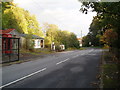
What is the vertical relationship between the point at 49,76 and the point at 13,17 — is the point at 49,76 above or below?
below

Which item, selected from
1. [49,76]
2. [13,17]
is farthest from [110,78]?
[13,17]

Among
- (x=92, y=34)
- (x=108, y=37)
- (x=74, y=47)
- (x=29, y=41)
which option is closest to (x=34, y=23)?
(x=29, y=41)

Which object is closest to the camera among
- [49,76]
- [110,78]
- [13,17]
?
[110,78]

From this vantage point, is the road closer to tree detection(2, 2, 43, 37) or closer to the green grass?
the green grass

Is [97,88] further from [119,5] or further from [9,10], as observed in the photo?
[9,10]

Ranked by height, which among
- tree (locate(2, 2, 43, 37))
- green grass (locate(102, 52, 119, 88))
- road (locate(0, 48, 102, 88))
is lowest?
road (locate(0, 48, 102, 88))

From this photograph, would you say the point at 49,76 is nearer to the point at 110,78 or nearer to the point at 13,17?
the point at 110,78

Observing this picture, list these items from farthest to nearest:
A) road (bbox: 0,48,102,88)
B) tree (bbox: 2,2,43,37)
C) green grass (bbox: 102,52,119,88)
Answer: tree (bbox: 2,2,43,37) → road (bbox: 0,48,102,88) → green grass (bbox: 102,52,119,88)

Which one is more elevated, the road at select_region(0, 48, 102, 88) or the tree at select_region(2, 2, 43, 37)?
the tree at select_region(2, 2, 43, 37)

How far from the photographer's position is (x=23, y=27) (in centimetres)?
3884

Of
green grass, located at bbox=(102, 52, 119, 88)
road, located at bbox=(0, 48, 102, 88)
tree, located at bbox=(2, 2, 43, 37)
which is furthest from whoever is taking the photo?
tree, located at bbox=(2, 2, 43, 37)

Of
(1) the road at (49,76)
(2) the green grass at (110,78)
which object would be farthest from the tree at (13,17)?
(2) the green grass at (110,78)

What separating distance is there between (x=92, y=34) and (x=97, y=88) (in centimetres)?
7861

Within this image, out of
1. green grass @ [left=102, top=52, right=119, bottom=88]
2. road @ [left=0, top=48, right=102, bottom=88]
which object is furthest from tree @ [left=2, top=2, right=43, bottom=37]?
green grass @ [left=102, top=52, right=119, bottom=88]
